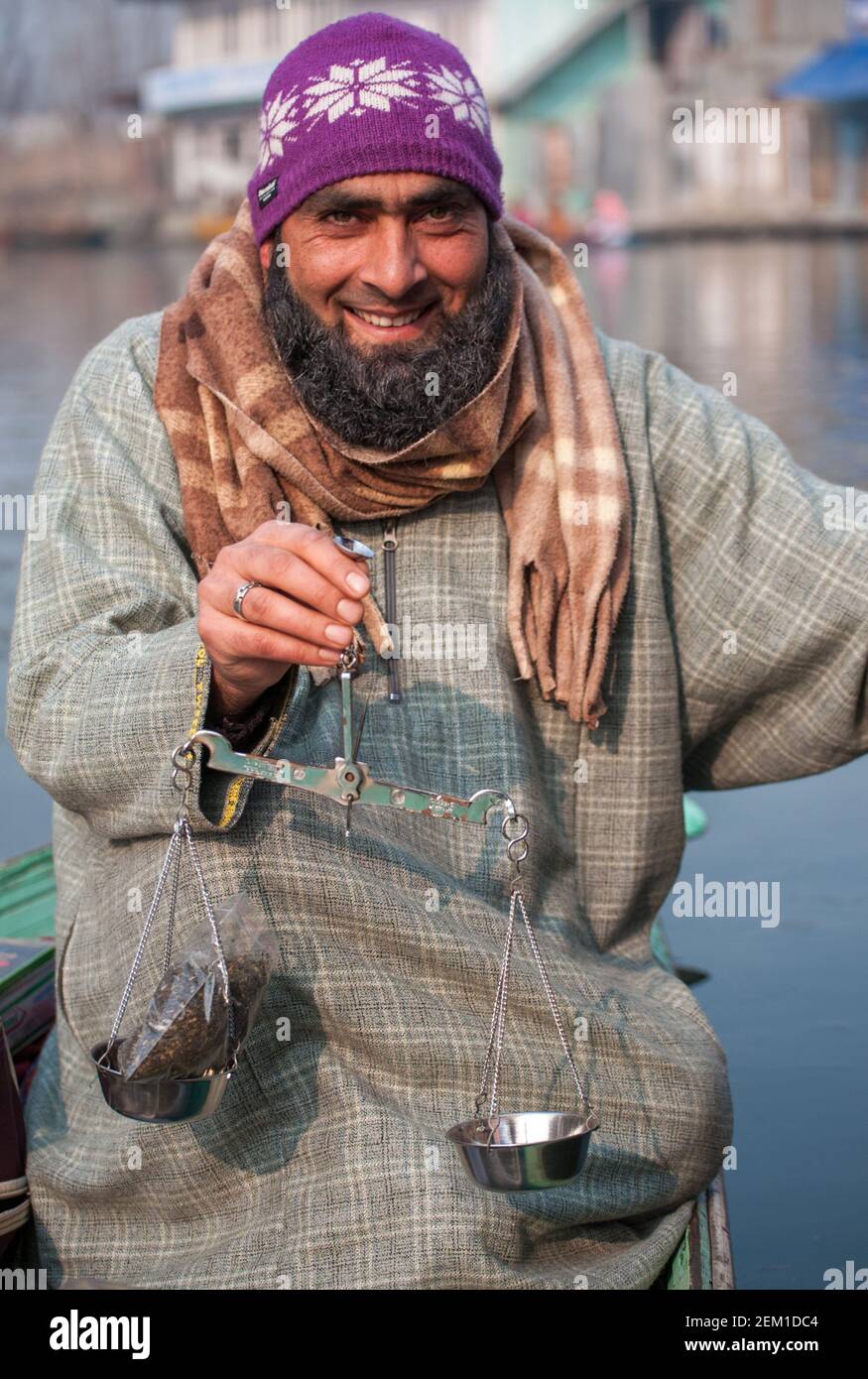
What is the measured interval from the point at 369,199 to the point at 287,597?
781 millimetres

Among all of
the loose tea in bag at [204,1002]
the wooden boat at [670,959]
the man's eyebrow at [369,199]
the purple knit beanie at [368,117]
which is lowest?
the wooden boat at [670,959]

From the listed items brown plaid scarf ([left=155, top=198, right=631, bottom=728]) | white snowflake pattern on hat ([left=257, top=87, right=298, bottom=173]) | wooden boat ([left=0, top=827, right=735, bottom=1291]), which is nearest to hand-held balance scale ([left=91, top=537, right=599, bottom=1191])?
wooden boat ([left=0, top=827, right=735, bottom=1291])

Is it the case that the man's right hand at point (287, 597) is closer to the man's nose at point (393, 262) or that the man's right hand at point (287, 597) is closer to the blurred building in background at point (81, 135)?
the man's nose at point (393, 262)

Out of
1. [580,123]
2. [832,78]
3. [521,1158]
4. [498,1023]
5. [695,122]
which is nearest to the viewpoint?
A: [521,1158]

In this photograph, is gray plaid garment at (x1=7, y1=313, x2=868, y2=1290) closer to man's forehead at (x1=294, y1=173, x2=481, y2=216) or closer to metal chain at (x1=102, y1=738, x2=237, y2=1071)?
metal chain at (x1=102, y1=738, x2=237, y2=1071)

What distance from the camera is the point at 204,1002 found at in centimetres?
214

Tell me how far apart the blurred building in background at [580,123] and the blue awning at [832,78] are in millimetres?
48

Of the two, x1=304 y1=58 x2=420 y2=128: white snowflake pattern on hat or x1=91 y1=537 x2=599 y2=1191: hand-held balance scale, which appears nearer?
x1=91 y1=537 x2=599 y2=1191: hand-held balance scale

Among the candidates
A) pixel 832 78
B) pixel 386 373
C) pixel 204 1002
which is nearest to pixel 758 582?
pixel 386 373

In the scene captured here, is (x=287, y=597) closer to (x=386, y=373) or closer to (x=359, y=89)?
(x=386, y=373)

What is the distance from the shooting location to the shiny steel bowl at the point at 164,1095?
210cm

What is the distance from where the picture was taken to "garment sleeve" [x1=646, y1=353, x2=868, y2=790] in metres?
2.68

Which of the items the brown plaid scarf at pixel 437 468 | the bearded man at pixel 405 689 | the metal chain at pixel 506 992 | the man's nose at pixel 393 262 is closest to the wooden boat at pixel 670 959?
the bearded man at pixel 405 689
